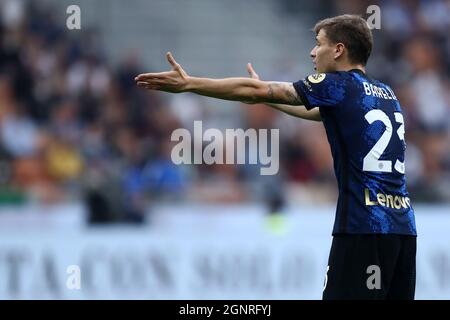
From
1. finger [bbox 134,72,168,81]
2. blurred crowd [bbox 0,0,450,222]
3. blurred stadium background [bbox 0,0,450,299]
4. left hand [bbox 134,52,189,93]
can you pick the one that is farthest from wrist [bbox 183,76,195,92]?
blurred crowd [bbox 0,0,450,222]

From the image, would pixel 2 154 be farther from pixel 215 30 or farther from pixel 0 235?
pixel 215 30

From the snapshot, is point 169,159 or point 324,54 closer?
point 324,54

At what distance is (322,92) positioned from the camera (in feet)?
18.2

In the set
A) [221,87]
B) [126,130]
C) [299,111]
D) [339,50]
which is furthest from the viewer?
[126,130]

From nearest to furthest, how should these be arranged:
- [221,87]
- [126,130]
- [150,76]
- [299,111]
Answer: [150,76]
[221,87]
[299,111]
[126,130]

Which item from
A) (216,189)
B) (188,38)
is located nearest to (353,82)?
(216,189)

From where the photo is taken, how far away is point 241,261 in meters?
11.2

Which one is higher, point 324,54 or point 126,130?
point 324,54

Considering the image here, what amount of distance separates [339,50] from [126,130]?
8087 mm

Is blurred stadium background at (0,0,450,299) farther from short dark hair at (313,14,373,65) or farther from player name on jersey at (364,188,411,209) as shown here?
short dark hair at (313,14,373,65)

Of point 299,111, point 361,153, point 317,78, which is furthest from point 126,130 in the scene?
point 361,153

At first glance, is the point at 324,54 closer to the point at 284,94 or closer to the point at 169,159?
the point at 284,94

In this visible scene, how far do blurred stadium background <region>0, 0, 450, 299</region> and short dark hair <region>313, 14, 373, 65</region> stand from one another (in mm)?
5600

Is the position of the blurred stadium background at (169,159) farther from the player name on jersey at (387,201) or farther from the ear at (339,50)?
the ear at (339,50)
